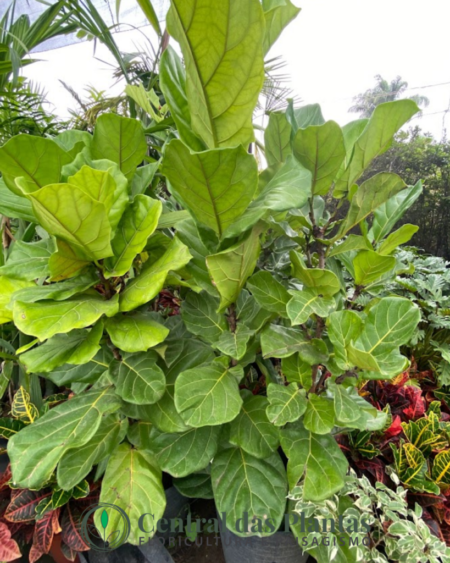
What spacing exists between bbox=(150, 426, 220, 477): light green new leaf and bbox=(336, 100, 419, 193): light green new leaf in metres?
0.52

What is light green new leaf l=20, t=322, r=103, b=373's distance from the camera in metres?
0.48

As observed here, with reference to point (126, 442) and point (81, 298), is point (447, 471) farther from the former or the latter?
point (81, 298)

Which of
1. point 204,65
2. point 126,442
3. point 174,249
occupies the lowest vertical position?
point 126,442

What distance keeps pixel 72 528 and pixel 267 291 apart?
0.75m

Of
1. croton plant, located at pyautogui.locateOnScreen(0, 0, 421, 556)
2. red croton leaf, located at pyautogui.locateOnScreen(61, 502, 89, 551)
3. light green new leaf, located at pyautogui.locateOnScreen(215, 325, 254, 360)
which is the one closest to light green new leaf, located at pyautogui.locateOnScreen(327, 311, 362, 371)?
croton plant, located at pyautogui.locateOnScreen(0, 0, 421, 556)

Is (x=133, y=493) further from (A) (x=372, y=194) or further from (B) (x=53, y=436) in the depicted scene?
(A) (x=372, y=194)

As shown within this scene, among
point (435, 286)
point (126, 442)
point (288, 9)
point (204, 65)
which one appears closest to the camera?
point (204, 65)

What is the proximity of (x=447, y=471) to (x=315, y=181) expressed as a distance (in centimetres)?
83

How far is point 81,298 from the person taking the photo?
52cm

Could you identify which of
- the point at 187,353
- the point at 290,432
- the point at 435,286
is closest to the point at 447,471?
the point at 290,432

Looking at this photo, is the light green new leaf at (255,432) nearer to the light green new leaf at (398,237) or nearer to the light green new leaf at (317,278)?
the light green new leaf at (317,278)

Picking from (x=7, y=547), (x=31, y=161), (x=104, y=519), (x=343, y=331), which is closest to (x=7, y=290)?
(x=31, y=161)

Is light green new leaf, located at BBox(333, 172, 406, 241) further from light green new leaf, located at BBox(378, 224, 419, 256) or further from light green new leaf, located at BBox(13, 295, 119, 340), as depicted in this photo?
light green new leaf, located at BBox(13, 295, 119, 340)

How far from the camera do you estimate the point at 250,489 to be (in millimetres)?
588
